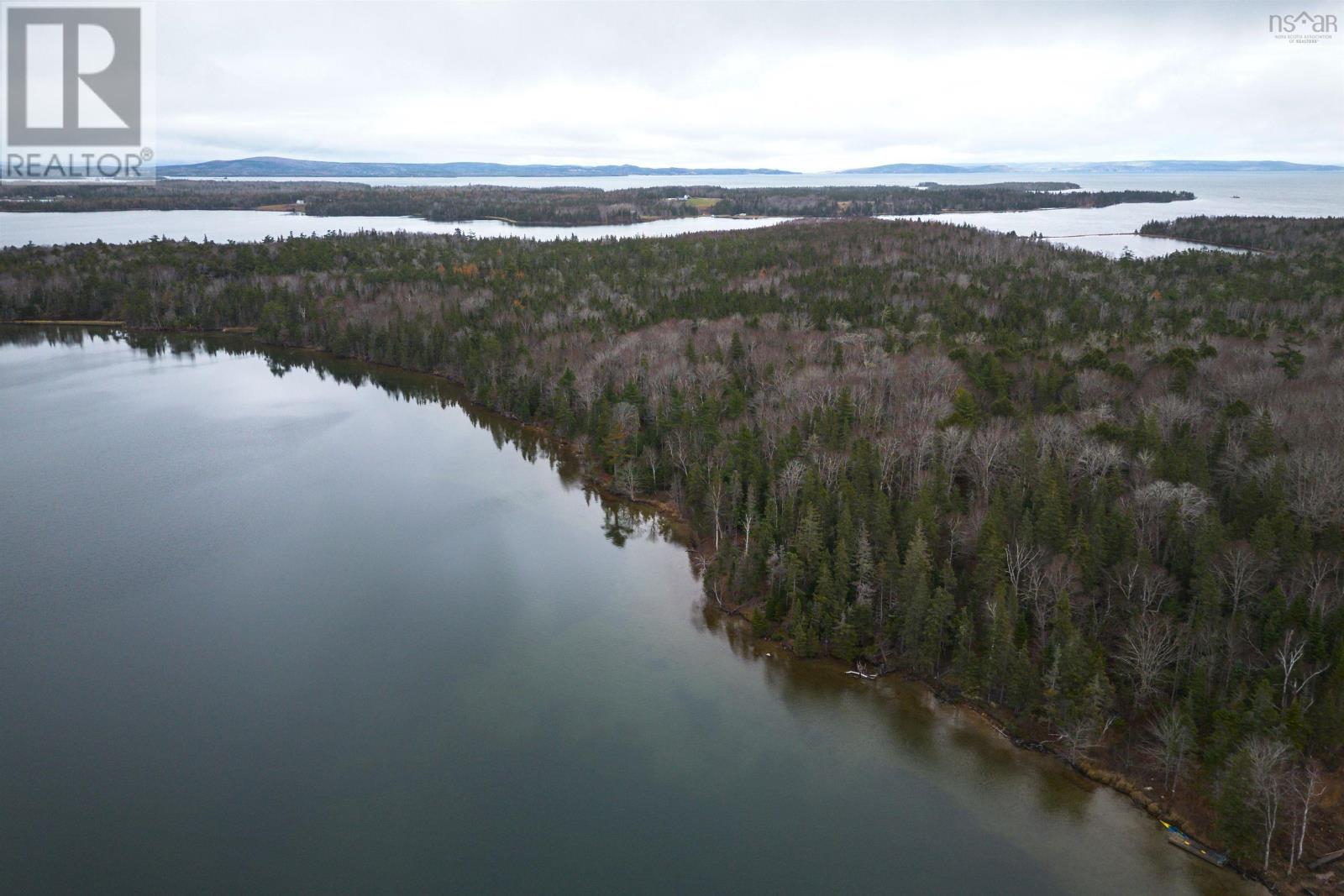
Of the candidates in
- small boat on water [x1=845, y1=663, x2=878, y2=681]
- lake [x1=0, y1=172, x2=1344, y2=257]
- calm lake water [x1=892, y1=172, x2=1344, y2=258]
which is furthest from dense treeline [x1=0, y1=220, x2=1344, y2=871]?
lake [x1=0, y1=172, x2=1344, y2=257]

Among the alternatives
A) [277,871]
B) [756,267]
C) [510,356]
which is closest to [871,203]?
[756,267]

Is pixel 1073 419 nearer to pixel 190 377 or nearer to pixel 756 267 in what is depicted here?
pixel 756 267

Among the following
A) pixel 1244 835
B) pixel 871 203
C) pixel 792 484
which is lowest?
pixel 1244 835

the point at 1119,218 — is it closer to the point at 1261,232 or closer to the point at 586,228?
the point at 1261,232

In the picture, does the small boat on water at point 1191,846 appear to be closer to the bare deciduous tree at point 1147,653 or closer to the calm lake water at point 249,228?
the bare deciduous tree at point 1147,653

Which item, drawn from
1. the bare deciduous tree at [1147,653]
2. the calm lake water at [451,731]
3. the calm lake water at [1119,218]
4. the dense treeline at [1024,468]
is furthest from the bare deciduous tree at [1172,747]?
the calm lake water at [1119,218]

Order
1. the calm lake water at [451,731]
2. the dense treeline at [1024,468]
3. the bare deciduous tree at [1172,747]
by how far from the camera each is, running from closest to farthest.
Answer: the calm lake water at [451,731] < the bare deciduous tree at [1172,747] < the dense treeline at [1024,468]

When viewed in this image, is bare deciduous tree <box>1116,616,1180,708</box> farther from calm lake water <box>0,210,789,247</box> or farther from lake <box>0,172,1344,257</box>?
calm lake water <box>0,210,789,247</box>
